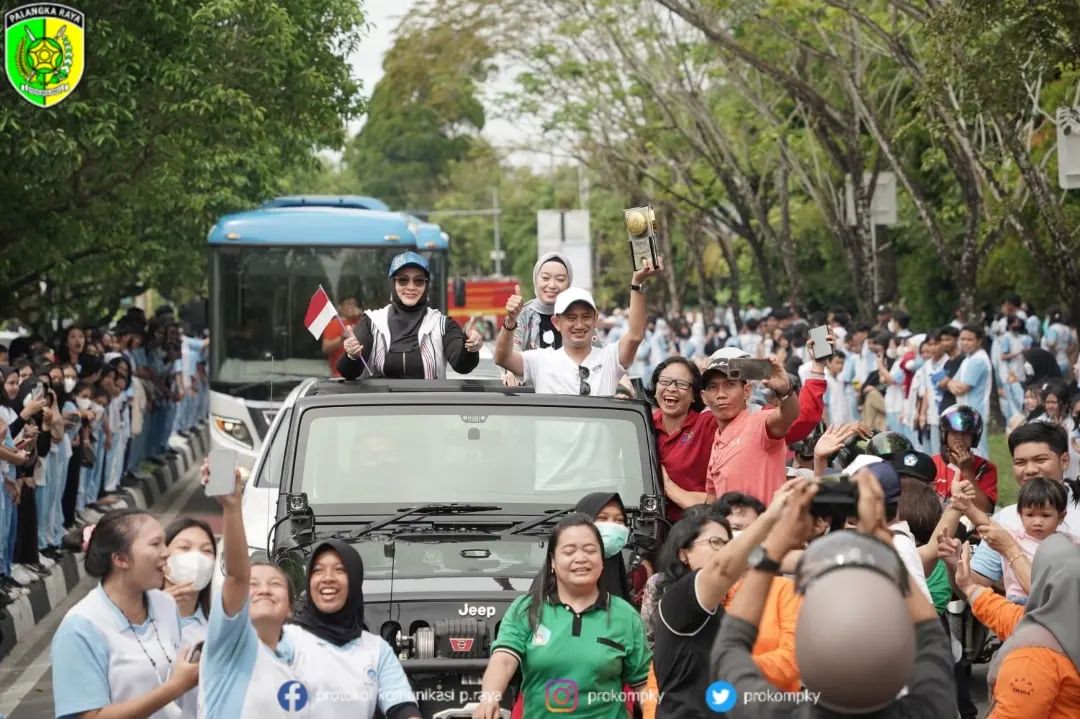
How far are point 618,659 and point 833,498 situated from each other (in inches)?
95.1

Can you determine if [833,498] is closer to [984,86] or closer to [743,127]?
[984,86]

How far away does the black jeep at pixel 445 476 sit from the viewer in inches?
321

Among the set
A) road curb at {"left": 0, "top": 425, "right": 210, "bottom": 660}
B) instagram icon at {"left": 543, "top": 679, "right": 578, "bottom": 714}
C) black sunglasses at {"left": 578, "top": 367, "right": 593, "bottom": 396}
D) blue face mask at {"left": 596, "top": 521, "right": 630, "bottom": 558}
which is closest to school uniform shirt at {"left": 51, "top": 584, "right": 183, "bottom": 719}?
instagram icon at {"left": 543, "top": 679, "right": 578, "bottom": 714}

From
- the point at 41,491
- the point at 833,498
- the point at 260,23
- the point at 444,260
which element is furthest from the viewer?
the point at 444,260

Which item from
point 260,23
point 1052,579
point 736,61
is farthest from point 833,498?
point 736,61

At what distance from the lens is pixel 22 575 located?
48.2ft

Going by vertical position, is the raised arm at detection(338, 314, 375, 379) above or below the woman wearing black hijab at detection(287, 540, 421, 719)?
above

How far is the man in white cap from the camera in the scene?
9352mm

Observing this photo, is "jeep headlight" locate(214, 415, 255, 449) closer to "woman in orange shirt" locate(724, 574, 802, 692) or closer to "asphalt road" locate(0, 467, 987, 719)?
"asphalt road" locate(0, 467, 987, 719)

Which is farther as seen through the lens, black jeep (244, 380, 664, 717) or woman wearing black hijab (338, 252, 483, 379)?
woman wearing black hijab (338, 252, 483, 379)

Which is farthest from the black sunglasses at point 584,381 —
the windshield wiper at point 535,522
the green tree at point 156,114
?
the green tree at point 156,114

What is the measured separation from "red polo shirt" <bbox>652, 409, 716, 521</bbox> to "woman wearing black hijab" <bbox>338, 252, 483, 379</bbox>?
4.03 ft

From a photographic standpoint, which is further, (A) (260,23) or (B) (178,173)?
(B) (178,173)

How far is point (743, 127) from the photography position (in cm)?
4166
